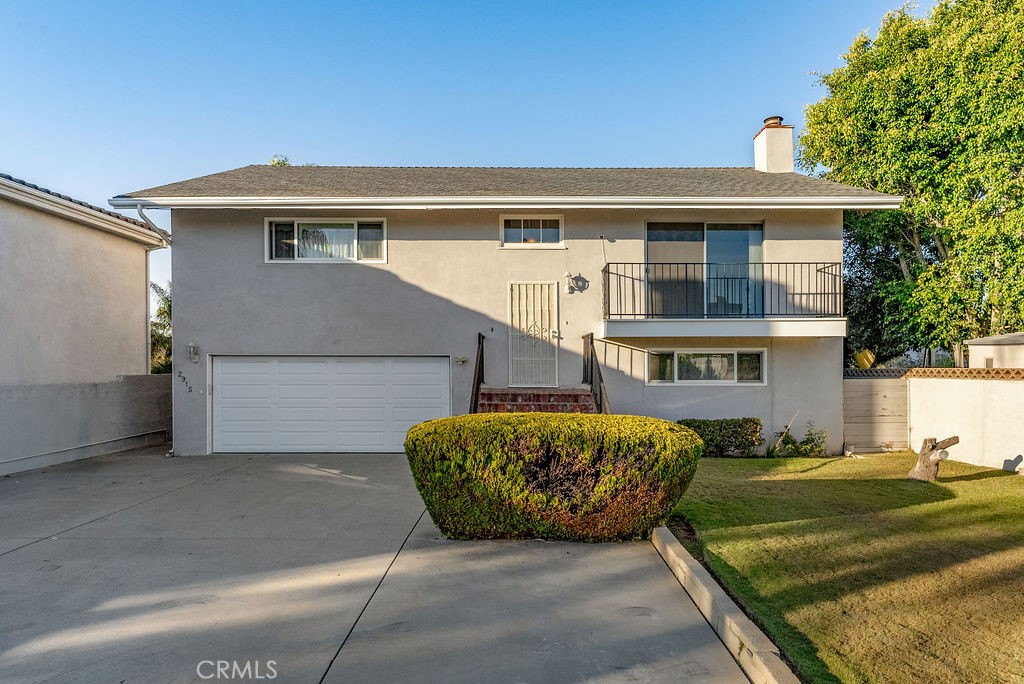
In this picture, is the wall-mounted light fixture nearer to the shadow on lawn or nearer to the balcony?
the balcony

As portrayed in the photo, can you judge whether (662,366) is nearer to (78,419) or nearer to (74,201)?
(78,419)

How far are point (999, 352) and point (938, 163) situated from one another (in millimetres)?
5202

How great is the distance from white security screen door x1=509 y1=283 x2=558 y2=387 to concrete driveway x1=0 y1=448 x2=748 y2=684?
172 inches

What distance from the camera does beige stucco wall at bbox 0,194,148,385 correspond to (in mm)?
9484

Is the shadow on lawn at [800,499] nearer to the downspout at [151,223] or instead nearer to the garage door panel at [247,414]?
the garage door panel at [247,414]

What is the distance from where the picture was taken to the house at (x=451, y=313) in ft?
34.4

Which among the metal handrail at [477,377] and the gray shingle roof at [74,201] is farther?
the gray shingle roof at [74,201]

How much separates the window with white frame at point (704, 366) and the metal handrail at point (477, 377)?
10.6 feet

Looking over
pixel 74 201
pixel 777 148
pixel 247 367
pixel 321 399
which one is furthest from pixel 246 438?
pixel 777 148

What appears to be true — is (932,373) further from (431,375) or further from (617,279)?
(431,375)

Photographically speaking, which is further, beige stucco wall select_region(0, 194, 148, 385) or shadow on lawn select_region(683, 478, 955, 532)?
beige stucco wall select_region(0, 194, 148, 385)

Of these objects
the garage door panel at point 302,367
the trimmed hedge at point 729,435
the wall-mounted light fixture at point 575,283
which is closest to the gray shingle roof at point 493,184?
the wall-mounted light fixture at point 575,283

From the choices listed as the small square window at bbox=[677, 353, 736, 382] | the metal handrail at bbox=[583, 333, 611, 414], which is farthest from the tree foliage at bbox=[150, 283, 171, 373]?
the small square window at bbox=[677, 353, 736, 382]

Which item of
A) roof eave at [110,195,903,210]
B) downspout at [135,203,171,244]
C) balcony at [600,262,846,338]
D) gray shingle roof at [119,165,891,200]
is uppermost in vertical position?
gray shingle roof at [119,165,891,200]
